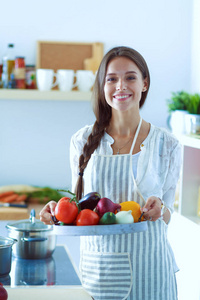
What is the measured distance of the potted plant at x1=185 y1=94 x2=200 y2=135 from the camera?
2.41 meters

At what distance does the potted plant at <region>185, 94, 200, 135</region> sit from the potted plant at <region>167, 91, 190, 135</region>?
0.10ft

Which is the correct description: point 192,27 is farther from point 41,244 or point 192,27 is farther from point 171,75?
point 41,244

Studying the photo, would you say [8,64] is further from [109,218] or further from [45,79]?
[109,218]

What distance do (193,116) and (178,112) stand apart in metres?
0.22

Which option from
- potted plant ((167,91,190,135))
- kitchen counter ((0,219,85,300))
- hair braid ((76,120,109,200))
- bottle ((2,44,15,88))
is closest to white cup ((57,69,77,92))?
bottle ((2,44,15,88))

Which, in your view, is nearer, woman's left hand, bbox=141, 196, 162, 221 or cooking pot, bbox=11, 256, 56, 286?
woman's left hand, bbox=141, 196, 162, 221

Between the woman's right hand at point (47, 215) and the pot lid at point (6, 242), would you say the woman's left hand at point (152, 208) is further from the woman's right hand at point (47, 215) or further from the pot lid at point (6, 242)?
the pot lid at point (6, 242)

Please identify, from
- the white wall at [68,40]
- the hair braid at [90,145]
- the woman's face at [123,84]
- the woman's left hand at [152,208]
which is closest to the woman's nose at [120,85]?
the woman's face at [123,84]

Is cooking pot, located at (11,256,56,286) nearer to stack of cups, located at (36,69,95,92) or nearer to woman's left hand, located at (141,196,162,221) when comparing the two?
woman's left hand, located at (141,196,162,221)

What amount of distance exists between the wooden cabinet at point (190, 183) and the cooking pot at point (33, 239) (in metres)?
0.78

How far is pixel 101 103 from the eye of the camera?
167cm

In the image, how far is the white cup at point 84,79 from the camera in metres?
2.95

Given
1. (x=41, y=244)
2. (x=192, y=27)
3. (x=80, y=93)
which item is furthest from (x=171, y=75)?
(x=41, y=244)

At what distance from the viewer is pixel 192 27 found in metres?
3.22
